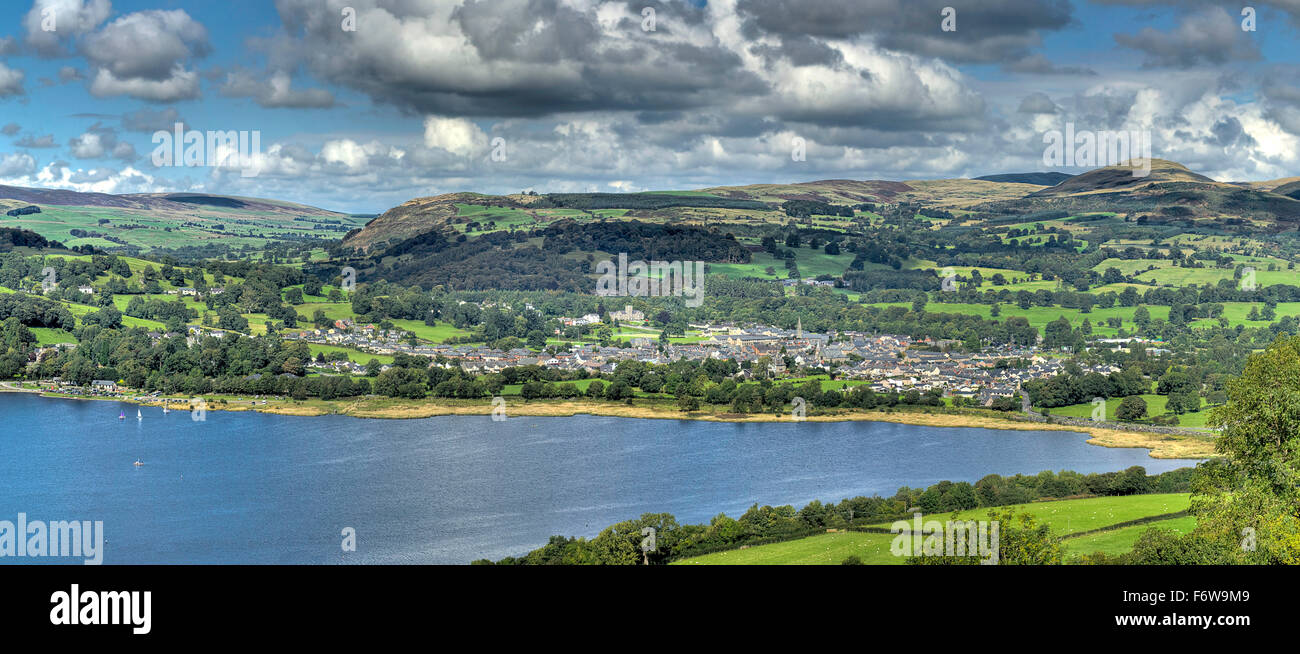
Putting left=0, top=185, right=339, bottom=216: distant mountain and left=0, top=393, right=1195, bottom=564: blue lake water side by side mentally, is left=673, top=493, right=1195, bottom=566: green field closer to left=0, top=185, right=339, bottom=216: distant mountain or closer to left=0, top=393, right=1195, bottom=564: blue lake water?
left=0, top=393, right=1195, bottom=564: blue lake water

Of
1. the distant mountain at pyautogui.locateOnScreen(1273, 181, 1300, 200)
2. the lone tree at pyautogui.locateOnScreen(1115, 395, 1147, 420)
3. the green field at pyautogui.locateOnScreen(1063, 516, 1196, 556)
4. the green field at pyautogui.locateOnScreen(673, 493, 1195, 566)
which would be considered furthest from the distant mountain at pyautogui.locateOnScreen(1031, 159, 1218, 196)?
the green field at pyautogui.locateOnScreen(1063, 516, 1196, 556)

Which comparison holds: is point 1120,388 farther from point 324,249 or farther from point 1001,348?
point 324,249

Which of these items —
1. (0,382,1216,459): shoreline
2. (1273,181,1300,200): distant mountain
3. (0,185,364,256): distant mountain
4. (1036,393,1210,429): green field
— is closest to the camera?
(1036,393,1210,429): green field

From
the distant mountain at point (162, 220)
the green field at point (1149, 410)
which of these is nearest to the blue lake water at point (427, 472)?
the green field at point (1149, 410)

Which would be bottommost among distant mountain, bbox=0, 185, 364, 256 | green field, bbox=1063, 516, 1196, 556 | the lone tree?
green field, bbox=1063, 516, 1196, 556

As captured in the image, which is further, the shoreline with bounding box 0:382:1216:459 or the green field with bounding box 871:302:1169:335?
the green field with bounding box 871:302:1169:335

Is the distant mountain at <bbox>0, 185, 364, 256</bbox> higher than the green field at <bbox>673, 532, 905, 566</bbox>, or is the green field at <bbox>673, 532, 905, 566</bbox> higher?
the distant mountain at <bbox>0, 185, 364, 256</bbox>

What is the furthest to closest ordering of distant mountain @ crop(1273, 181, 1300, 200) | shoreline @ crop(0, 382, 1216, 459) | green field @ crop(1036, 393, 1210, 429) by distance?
distant mountain @ crop(1273, 181, 1300, 200) → shoreline @ crop(0, 382, 1216, 459) → green field @ crop(1036, 393, 1210, 429)
